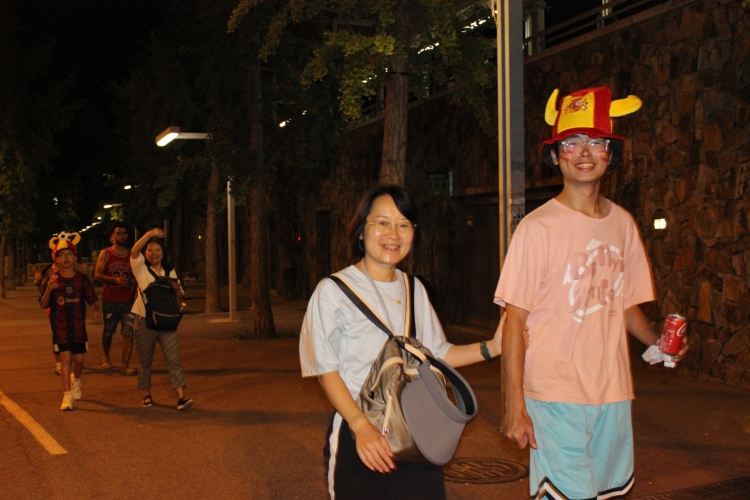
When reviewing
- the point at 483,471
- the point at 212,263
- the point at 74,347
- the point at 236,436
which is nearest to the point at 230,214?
the point at 212,263

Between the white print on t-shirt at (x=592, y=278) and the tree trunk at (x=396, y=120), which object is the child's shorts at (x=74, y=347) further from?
the white print on t-shirt at (x=592, y=278)

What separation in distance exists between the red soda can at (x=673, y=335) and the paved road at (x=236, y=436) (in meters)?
2.92

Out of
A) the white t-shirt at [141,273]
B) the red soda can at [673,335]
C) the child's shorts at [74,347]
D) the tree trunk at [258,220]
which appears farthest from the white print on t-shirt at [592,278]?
the tree trunk at [258,220]

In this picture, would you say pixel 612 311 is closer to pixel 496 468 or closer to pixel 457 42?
pixel 496 468

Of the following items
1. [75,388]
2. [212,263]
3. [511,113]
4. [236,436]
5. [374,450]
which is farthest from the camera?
[212,263]

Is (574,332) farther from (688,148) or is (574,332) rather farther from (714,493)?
(688,148)

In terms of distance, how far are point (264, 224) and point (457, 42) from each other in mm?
7538

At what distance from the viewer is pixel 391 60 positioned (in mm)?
10961

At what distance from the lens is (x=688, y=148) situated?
11.0m

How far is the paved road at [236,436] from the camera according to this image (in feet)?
21.8

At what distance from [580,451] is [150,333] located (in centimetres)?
686

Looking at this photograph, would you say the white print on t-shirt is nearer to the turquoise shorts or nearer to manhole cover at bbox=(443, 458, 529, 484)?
the turquoise shorts

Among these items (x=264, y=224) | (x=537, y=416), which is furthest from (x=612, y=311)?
(x=264, y=224)

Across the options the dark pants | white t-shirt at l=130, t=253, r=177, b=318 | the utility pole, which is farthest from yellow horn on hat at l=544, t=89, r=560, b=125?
white t-shirt at l=130, t=253, r=177, b=318
